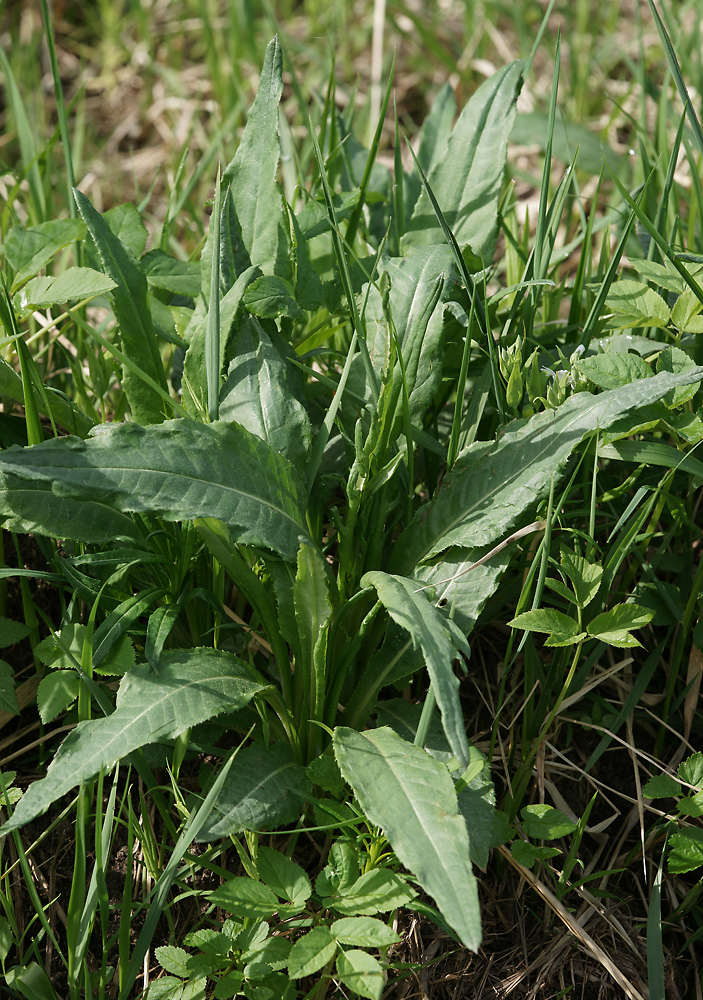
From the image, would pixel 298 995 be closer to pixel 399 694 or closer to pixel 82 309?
pixel 399 694

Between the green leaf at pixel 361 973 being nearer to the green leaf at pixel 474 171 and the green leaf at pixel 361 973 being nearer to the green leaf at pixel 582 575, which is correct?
→ the green leaf at pixel 582 575

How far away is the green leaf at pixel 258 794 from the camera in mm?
1297

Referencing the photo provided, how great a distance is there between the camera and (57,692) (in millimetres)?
1363

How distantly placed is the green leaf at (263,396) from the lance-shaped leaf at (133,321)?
0.64 ft

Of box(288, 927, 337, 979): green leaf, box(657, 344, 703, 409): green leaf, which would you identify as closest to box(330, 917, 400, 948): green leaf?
box(288, 927, 337, 979): green leaf

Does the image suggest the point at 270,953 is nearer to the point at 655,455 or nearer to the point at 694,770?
the point at 694,770

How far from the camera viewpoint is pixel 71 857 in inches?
59.5

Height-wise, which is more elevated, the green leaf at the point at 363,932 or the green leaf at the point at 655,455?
the green leaf at the point at 655,455

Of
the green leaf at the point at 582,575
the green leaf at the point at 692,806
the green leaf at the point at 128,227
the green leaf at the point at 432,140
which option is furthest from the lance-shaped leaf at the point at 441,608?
the green leaf at the point at 432,140

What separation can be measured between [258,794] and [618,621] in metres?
0.67

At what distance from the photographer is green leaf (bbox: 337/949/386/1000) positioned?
1140mm

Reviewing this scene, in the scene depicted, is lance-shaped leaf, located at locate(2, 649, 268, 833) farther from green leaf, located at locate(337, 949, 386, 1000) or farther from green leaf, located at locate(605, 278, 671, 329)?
green leaf, located at locate(605, 278, 671, 329)

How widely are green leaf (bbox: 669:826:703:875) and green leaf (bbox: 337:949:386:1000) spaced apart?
0.54 meters

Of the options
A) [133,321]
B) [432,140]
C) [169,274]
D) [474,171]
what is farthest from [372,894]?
[432,140]
